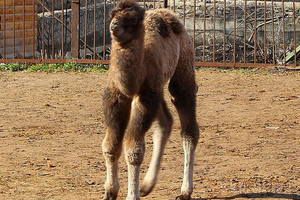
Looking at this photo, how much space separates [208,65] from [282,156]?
682 centimetres

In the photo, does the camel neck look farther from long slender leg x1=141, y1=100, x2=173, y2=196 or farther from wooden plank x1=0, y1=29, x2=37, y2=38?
wooden plank x1=0, y1=29, x2=37, y2=38

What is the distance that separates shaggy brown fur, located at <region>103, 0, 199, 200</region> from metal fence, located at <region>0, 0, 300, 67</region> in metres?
8.25

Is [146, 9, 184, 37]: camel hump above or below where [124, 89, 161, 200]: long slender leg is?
above

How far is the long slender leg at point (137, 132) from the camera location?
257 inches

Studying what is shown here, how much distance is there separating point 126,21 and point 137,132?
2.81ft

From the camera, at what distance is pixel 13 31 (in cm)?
1830

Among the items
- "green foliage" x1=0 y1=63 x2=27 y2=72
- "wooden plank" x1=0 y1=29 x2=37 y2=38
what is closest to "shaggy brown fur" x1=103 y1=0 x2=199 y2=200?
"green foliage" x1=0 y1=63 x2=27 y2=72

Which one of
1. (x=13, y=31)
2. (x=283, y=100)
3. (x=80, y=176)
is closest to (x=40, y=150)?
(x=80, y=176)

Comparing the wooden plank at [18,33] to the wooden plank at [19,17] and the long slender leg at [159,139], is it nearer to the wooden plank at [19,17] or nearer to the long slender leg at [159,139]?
the wooden plank at [19,17]

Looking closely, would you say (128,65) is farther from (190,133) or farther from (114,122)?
(190,133)

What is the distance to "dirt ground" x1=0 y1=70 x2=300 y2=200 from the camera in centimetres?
772

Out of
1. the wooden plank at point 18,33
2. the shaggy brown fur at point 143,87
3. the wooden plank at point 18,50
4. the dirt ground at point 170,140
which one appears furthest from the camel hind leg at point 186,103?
the wooden plank at point 18,33

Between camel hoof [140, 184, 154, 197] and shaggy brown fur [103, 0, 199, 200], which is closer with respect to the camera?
shaggy brown fur [103, 0, 199, 200]

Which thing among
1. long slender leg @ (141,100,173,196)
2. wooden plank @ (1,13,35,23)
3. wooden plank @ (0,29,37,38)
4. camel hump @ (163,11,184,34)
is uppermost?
camel hump @ (163,11,184,34)
